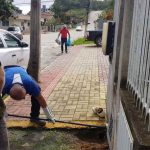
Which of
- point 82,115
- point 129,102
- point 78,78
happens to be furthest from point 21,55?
point 129,102

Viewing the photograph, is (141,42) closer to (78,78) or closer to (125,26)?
(125,26)

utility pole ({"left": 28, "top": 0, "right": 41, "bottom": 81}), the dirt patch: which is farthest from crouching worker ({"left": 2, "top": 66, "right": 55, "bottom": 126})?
utility pole ({"left": 28, "top": 0, "right": 41, "bottom": 81})

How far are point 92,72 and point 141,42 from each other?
30.3ft

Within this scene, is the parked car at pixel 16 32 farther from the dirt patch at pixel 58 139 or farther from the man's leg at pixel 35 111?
the dirt patch at pixel 58 139

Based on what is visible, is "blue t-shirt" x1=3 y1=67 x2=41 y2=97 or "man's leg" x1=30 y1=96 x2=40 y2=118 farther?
"man's leg" x1=30 y1=96 x2=40 y2=118

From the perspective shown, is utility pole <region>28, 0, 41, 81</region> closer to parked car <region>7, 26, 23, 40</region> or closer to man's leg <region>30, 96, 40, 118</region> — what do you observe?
man's leg <region>30, 96, 40, 118</region>

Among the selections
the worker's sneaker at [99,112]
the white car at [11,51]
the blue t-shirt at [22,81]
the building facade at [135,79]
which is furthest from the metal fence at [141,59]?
the white car at [11,51]

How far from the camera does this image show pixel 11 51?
10.1m

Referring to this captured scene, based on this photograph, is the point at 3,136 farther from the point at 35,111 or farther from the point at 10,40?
the point at 10,40

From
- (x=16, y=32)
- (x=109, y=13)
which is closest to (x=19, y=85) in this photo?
(x=109, y=13)

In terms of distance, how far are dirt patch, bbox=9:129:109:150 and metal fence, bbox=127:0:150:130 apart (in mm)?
2121

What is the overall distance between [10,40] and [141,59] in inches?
320

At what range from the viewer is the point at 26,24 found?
8981 centimetres

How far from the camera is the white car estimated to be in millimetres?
9797
